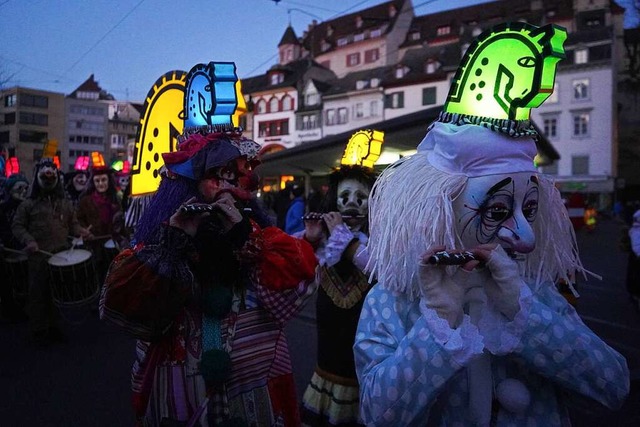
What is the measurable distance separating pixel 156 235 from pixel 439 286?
1.03 m

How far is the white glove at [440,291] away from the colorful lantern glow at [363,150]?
2.03 metres

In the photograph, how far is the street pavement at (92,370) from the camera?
12.5 ft

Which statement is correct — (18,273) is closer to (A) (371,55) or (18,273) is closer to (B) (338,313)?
(B) (338,313)

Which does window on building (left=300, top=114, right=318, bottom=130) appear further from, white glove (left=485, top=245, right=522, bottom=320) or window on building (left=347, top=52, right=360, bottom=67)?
white glove (left=485, top=245, right=522, bottom=320)

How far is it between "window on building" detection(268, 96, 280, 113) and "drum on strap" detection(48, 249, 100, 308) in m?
41.4

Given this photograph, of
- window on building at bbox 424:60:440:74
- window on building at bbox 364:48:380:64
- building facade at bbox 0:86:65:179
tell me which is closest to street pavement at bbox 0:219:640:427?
building facade at bbox 0:86:65:179

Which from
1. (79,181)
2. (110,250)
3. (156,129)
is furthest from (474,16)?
(156,129)

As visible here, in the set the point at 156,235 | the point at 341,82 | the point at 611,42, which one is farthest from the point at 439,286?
the point at 341,82

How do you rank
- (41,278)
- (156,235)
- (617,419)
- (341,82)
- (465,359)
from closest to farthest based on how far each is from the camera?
(465,359), (156,235), (617,419), (41,278), (341,82)

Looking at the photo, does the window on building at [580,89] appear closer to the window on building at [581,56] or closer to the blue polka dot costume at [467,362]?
the window on building at [581,56]

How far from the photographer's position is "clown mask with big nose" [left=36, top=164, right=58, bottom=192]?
586cm

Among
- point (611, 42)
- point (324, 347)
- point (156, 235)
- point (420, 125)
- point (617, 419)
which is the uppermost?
point (611, 42)

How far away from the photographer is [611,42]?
31906 millimetres

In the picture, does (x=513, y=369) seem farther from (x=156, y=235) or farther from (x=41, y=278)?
(x=41, y=278)
